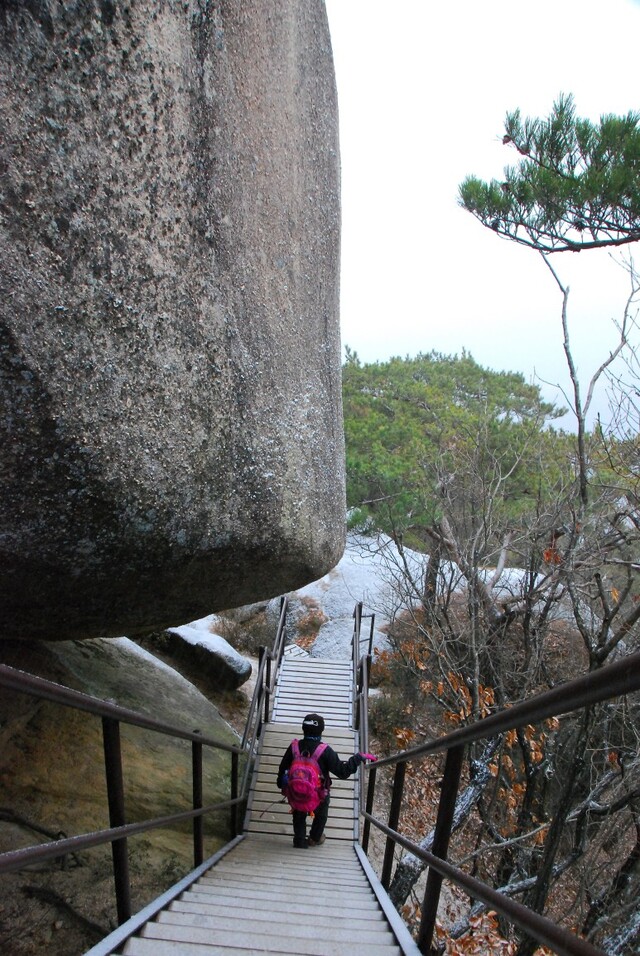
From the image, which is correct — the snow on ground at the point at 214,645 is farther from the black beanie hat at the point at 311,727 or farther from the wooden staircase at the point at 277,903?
the black beanie hat at the point at 311,727

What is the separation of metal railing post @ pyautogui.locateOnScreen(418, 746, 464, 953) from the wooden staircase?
0.77ft

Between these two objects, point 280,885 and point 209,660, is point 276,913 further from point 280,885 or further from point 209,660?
point 209,660

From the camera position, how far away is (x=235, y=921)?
240 cm

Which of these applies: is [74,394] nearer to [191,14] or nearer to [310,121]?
[191,14]

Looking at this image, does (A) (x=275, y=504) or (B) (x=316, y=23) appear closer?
(A) (x=275, y=504)

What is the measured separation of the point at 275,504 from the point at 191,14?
202cm

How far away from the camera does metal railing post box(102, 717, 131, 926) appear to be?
1.86 metres

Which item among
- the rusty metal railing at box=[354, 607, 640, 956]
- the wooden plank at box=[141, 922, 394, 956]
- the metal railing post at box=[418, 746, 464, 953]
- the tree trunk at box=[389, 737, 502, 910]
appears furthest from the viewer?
the tree trunk at box=[389, 737, 502, 910]

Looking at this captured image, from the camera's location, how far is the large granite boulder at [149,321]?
2223mm

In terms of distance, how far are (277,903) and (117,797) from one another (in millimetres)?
1301

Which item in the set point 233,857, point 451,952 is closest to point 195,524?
point 233,857

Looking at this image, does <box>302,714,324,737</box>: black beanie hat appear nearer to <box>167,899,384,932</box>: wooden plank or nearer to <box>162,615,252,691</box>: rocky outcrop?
<box>167,899,384,932</box>: wooden plank

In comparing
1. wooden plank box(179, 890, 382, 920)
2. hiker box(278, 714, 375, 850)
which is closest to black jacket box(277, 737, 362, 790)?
hiker box(278, 714, 375, 850)

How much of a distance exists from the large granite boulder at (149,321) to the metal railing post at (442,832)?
148cm
